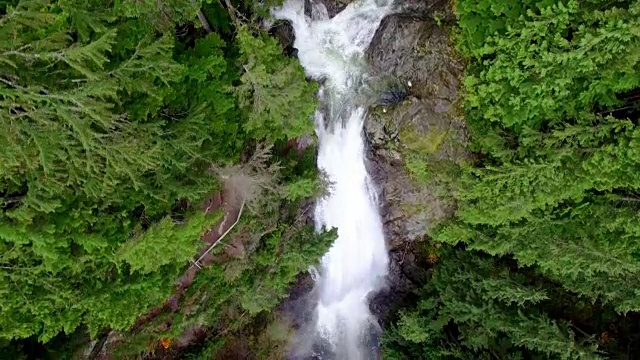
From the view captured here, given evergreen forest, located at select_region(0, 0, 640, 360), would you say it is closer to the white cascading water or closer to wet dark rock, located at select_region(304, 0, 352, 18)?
the white cascading water

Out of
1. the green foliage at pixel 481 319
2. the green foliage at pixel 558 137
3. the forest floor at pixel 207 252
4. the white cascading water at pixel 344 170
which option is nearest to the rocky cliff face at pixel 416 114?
the white cascading water at pixel 344 170

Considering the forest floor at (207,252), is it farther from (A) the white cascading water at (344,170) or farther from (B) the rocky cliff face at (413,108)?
(B) the rocky cliff face at (413,108)

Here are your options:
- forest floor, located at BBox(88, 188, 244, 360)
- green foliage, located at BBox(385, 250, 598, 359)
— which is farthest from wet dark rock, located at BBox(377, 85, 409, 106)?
forest floor, located at BBox(88, 188, 244, 360)

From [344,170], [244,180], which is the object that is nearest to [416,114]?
[344,170]

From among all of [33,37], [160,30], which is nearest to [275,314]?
[160,30]

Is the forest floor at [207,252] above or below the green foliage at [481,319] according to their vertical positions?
above

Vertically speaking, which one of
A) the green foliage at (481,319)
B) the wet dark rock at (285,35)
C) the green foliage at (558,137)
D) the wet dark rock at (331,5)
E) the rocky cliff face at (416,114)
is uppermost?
the wet dark rock at (331,5)
